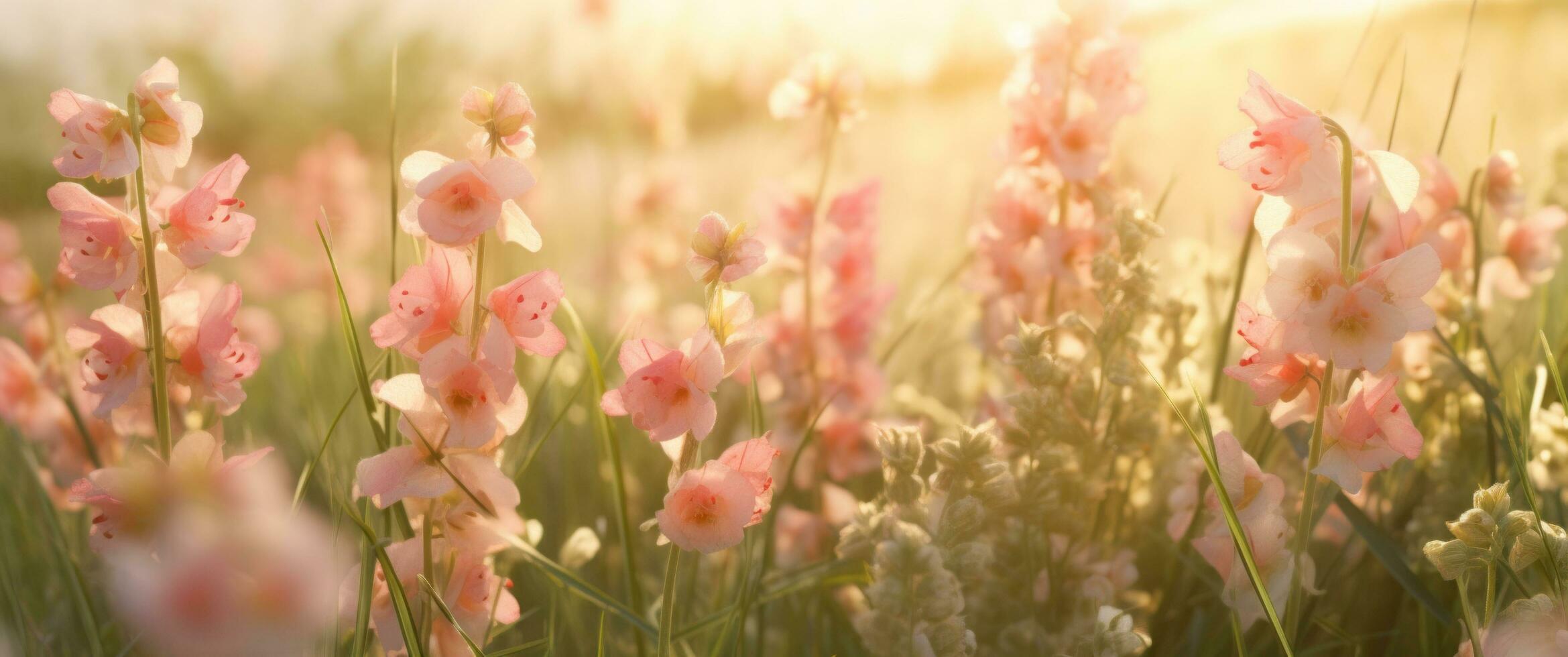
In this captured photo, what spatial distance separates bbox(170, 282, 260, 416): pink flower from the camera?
946mm

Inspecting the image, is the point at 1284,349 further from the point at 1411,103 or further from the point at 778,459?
the point at 1411,103

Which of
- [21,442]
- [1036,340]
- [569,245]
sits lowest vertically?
[569,245]

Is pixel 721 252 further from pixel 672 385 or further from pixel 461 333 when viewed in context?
pixel 461 333

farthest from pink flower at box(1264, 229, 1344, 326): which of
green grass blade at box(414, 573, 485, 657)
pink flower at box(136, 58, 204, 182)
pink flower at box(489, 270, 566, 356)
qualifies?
pink flower at box(136, 58, 204, 182)

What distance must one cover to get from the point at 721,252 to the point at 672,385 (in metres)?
0.10

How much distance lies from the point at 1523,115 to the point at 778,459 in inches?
107

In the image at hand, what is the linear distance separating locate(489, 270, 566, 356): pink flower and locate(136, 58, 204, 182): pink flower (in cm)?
32

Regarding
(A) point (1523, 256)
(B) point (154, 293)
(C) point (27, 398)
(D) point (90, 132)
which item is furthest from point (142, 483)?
(A) point (1523, 256)

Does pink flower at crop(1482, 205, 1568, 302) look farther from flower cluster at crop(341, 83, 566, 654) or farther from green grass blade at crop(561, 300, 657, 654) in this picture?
flower cluster at crop(341, 83, 566, 654)

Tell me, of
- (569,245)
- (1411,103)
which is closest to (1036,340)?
(1411,103)

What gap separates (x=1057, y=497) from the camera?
116 centimetres

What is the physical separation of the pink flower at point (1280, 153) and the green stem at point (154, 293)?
823mm

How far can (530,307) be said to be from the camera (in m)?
0.84

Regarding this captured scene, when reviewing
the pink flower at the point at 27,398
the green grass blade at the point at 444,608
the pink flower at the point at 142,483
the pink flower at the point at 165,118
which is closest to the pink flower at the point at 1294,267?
the green grass blade at the point at 444,608
